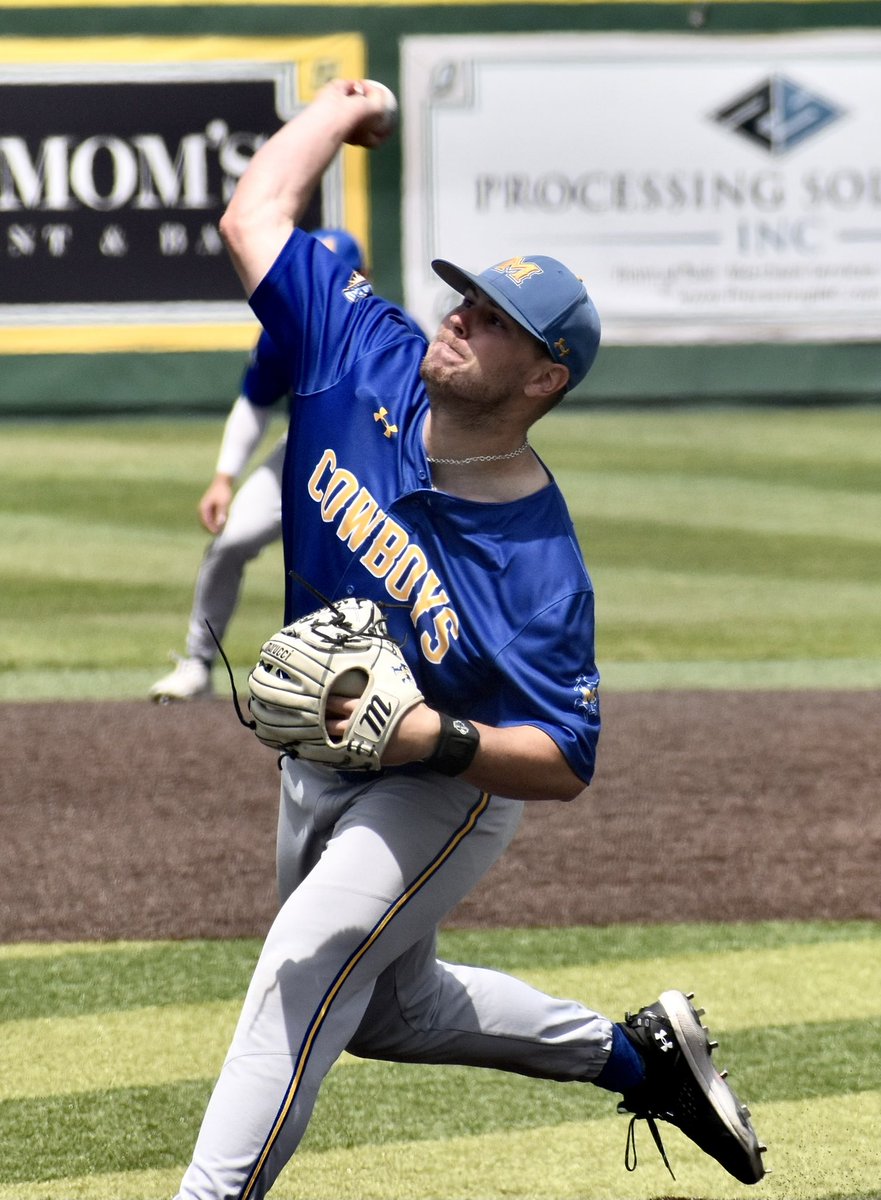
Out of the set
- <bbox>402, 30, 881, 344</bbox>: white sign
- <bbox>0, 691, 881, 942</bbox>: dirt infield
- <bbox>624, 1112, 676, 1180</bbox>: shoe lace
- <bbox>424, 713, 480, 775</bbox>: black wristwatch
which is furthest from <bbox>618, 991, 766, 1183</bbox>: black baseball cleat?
<bbox>402, 30, 881, 344</bbox>: white sign

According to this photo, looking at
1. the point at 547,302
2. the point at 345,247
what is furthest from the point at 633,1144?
the point at 345,247

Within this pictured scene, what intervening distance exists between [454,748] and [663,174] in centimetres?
1178

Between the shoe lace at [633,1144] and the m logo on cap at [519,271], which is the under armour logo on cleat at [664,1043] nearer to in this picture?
the shoe lace at [633,1144]

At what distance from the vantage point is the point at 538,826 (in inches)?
254

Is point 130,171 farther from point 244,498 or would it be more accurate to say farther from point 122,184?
point 244,498

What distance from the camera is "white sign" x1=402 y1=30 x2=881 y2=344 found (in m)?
14.1

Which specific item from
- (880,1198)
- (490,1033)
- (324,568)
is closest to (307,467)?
(324,568)

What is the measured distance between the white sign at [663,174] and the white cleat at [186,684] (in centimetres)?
666

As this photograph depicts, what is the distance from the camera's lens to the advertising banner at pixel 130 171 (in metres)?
13.8

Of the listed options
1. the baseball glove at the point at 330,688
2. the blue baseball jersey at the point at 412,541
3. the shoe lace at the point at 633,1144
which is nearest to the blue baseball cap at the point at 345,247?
the blue baseball jersey at the point at 412,541

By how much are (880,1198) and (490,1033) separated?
0.87 metres

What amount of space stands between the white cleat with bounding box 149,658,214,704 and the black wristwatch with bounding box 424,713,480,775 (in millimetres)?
4908

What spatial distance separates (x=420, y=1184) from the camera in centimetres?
374

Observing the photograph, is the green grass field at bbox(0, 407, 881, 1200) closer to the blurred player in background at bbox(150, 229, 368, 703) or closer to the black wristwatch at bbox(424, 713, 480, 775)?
the blurred player in background at bbox(150, 229, 368, 703)
